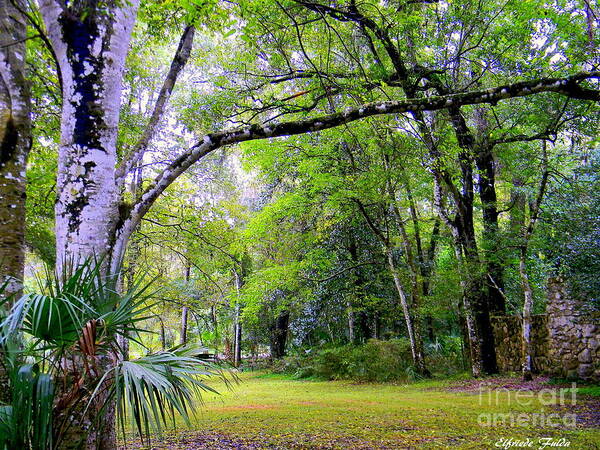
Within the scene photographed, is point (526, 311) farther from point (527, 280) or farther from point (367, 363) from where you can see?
point (367, 363)

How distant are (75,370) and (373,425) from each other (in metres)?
4.04

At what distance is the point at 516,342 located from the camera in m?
10.9

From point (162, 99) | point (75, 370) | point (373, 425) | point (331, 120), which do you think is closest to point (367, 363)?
point (373, 425)

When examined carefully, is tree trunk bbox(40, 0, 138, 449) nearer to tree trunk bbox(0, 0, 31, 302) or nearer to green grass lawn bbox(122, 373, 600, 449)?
tree trunk bbox(0, 0, 31, 302)

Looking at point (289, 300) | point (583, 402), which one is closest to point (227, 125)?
point (289, 300)

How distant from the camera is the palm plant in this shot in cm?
184

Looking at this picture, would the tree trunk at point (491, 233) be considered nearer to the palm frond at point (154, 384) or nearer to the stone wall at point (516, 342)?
the stone wall at point (516, 342)

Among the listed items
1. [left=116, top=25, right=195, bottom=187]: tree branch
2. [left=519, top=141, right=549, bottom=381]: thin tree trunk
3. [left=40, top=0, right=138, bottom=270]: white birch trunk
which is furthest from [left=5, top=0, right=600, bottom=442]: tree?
[left=519, top=141, right=549, bottom=381]: thin tree trunk

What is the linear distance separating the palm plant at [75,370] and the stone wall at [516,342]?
1051cm

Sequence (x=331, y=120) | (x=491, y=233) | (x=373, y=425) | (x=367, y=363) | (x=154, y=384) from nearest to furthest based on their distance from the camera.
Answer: (x=154, y=384), (x=331, y=120), (x=373, y=425), (x=491, y=233), (x=367, y=363)

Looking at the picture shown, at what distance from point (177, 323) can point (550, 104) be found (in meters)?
19.1

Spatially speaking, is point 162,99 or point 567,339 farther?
point 567,339

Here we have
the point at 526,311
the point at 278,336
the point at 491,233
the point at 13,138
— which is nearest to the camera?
the point at 13,138

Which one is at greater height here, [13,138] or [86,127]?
[13,138]
